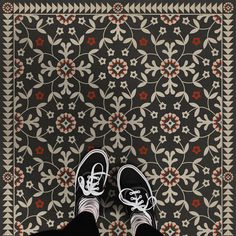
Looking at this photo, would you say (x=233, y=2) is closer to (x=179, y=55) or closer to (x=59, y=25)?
(x=179, y=55)

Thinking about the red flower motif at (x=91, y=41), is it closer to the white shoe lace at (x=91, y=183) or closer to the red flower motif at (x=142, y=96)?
the red flower motif at (x=142, y=96)

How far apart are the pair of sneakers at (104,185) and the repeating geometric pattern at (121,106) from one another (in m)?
0.03

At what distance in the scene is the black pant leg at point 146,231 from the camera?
1071mm

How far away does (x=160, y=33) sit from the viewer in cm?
130

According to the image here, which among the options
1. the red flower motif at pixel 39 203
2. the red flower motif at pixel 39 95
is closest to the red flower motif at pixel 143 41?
the red flower motif at pixel 39 95

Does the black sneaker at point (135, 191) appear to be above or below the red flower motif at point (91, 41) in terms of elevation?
below

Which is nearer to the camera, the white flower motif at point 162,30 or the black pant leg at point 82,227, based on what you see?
the black pant leg at point 82,227

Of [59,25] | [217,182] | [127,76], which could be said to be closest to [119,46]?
[127,76]

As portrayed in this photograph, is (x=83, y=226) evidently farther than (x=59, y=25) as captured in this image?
No

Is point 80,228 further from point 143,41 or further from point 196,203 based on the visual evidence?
point 143,41

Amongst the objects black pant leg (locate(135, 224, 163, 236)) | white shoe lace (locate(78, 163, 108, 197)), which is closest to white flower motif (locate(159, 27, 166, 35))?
white shoe lace (locate(78, 163, 108, 197))

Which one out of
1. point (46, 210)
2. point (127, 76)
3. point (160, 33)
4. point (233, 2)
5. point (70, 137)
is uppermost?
point (233, 2)

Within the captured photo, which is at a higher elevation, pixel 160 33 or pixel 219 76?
pixel 160 33

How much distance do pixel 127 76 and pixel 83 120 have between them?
204mm
